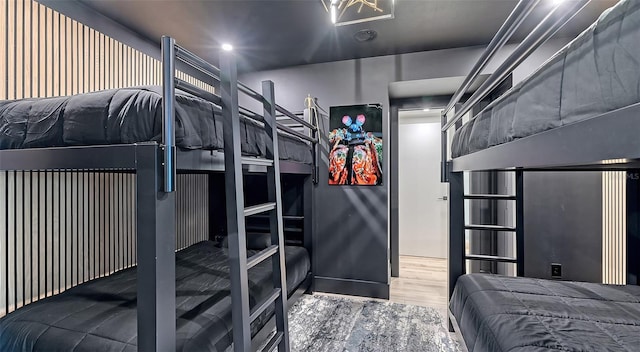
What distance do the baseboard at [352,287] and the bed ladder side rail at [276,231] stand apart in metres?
1.42

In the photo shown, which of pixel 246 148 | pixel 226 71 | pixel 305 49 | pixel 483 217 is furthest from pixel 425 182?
pixel 226 71

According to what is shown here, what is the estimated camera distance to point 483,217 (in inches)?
133

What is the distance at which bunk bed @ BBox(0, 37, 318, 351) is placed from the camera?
102 cm

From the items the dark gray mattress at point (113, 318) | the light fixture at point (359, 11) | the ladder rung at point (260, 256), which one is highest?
the light fixture at point (359, 11)

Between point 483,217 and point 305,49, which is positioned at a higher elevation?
point 305,49

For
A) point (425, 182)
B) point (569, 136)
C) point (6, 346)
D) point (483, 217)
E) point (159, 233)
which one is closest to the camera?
point (569, 136)

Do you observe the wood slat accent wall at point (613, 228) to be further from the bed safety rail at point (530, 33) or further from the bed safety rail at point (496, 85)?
the bed safety rail at point (530, 33)

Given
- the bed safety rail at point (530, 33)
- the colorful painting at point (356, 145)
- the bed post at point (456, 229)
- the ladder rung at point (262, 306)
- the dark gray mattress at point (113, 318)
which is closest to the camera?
the bed safety rail at point (530, 33)

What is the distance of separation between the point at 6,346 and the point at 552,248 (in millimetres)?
3801

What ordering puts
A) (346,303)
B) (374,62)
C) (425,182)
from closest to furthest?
(346,303)
(374,62)
(425,182)

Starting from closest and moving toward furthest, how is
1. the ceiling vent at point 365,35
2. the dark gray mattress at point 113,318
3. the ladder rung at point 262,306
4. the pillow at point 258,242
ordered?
the dark gray mattress at point 113,318
the ladder rung at point 262,306
the ceiling vent at point 365,35
the pillow at point 258,242

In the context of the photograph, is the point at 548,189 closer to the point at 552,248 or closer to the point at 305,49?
the point at 552,248

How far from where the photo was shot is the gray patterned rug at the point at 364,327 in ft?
6.71

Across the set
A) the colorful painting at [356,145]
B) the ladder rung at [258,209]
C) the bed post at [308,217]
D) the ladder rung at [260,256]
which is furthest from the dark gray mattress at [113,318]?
the colorful painting at [356,145]
